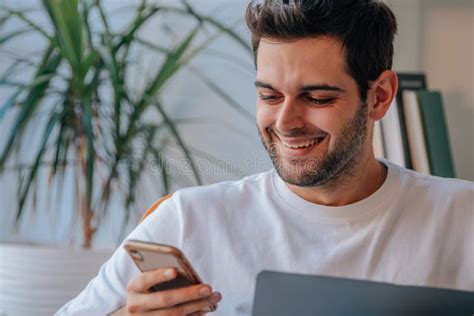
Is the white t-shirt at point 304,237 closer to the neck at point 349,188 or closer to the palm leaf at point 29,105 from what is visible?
the neck at point 349,188

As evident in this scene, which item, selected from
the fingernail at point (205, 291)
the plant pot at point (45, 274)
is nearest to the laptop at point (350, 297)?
the fingernail at point (205, 291)

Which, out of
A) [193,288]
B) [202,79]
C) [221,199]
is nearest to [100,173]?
[202,79]

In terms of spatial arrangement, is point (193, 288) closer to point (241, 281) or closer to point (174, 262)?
point (174, 262)

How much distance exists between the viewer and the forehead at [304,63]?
112 cm

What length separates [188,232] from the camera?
1198 millimetres

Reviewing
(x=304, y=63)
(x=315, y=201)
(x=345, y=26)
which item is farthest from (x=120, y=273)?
(x=345, y=26)

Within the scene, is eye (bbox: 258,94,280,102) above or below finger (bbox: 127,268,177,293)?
above

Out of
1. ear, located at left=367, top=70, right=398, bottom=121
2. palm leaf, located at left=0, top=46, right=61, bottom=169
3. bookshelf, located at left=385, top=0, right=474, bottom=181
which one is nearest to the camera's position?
ear, located at left=367, top=70, right=398, bottom=121

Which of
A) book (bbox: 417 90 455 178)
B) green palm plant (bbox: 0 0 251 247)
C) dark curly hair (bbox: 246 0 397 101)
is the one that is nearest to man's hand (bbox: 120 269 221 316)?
dark curly hair (bbox: 246 0 397 101)

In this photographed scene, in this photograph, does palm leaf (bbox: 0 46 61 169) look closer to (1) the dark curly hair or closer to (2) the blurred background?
(2) the blurred background

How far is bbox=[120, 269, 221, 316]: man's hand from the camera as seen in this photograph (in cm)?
90

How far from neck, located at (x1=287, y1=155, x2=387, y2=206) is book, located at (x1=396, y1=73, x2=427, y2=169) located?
645mm

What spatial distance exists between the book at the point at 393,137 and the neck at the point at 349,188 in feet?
2.10

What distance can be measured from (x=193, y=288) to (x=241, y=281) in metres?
0.27
